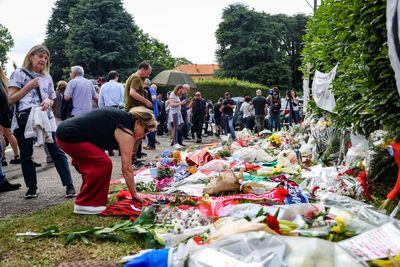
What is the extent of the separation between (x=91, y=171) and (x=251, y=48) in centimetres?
5007

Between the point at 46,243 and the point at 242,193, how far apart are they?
2559mm

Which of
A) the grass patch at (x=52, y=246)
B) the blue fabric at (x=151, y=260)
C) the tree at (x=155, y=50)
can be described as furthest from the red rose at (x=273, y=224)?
the tree at (x=155, y=50)

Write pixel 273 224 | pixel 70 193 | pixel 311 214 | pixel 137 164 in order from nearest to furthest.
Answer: pixel 273 224 < pixel 311 214 < pixel 70 193 < pixel 137 164

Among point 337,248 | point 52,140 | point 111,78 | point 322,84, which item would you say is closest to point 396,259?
point 337,248

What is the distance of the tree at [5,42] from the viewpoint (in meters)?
65.1

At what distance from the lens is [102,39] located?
134 ft

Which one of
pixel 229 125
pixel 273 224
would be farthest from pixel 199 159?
pixel 229 125

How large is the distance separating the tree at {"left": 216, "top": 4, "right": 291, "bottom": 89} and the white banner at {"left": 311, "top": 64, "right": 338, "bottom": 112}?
4327 centimetres

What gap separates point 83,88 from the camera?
7758 mm

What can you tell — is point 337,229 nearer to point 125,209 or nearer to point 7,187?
point 125,209

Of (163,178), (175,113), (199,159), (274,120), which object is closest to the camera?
(163,178)

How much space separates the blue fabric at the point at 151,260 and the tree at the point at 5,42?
68.0 meters

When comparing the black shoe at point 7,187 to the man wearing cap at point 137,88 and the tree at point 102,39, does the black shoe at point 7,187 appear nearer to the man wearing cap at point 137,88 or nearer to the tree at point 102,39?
the man wearing cap at point 137,88

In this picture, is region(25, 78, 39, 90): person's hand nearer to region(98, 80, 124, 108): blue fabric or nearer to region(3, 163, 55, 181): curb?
region(3, 163, 55, 181): curb
